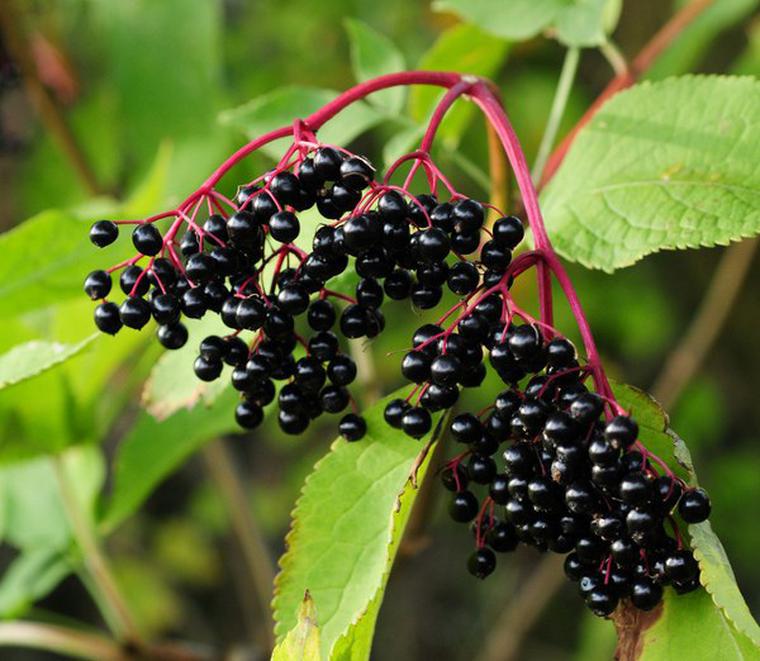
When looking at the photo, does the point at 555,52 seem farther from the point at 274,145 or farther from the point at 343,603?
the point at 343,603

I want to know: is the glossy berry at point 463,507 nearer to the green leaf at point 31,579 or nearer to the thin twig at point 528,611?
the green leaf at point 31,579

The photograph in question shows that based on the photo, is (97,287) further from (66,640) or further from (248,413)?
(66,640)

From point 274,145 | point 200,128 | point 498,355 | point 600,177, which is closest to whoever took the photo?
point 498,355

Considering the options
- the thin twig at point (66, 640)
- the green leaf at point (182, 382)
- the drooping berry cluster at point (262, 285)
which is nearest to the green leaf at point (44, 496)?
the thin twig at point (66, 640)

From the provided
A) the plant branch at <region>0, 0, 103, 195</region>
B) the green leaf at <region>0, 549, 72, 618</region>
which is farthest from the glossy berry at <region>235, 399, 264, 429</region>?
the plant branch at <region>0, 0, 103, 195</region>

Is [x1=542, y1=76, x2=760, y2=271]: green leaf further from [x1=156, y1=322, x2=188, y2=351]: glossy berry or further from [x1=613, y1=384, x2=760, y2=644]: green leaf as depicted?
[x1=156, y1=322, x2=188, y2=351]: glossy berry

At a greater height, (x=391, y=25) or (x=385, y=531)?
(x=385, y=531)

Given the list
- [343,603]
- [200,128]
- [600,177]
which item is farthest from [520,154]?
[200,128]
